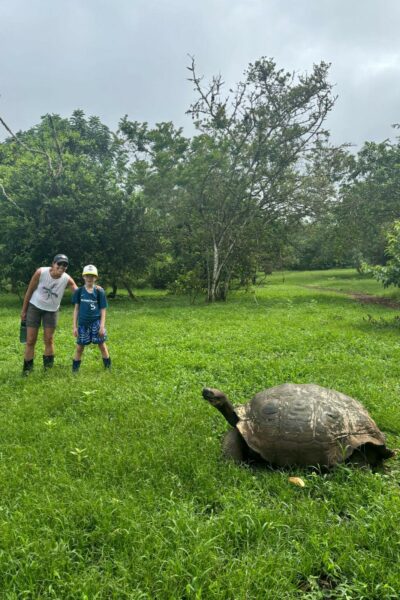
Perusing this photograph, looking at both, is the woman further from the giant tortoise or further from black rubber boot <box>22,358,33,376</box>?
the giant tortoise

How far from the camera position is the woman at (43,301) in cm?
624

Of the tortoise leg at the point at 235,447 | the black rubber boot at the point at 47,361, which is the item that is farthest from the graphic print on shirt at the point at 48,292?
the tortoise leg at the point at 235,447

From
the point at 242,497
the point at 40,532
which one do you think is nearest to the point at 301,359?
the point at 242,497

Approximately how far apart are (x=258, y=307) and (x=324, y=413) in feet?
38.7

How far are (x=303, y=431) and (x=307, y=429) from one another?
38 mm

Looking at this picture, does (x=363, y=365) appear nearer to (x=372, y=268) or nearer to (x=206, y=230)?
(x=372, y=268)

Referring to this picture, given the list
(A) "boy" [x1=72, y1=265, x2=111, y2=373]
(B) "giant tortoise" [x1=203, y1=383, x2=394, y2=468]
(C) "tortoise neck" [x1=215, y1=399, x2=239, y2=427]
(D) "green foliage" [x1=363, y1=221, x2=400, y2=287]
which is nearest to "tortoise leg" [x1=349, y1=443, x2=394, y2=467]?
(B) "giant tortoise" [x1=203, y1=383, x2=394, y2=468]

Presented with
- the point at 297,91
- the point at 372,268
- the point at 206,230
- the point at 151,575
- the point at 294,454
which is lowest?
the point at 151,575

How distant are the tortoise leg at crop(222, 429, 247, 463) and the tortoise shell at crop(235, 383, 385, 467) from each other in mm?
155

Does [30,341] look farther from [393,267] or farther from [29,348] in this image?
[393,267]

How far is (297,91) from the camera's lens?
16531 mm

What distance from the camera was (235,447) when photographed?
3.74 m

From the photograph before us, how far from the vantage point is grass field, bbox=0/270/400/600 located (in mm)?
2412

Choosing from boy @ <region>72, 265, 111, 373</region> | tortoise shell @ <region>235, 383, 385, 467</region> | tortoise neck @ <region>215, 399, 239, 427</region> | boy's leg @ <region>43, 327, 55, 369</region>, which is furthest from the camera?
boy's leg @ <region>43, 327, 55, 369</region>
